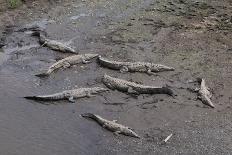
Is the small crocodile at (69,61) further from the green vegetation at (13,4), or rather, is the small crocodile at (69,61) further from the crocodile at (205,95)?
the green vegetation at (13,4)

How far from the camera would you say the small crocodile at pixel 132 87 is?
14.5 meters

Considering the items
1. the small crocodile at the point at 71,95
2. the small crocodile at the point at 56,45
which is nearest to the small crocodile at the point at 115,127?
the small crocodile at the point at 71,95

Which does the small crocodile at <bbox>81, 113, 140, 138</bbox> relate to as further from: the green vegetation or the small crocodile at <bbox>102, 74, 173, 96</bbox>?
the green vegetation

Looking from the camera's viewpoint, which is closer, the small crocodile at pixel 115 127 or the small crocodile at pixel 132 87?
the small crocodile at pixel 115 127

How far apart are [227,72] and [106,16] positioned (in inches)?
242

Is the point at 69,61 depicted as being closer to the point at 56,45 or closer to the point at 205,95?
the point at 56,45

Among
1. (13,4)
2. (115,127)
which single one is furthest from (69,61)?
(13,4)

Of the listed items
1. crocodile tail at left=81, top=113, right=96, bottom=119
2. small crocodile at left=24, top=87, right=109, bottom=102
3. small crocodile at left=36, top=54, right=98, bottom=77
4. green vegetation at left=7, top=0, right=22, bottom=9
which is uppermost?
green vegetation at left=7, top=0, right=22, bottom=9

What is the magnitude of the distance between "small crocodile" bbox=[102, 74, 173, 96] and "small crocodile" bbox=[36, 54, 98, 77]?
1674 mm

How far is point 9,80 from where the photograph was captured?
15234mm

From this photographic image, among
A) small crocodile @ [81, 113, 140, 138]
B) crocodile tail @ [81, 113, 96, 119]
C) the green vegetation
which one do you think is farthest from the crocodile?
the green vegetation

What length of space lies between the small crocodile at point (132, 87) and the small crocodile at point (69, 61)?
1.67 metres

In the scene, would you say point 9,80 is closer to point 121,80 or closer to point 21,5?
point 121,80

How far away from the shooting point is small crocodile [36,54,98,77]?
1570 centimetres
